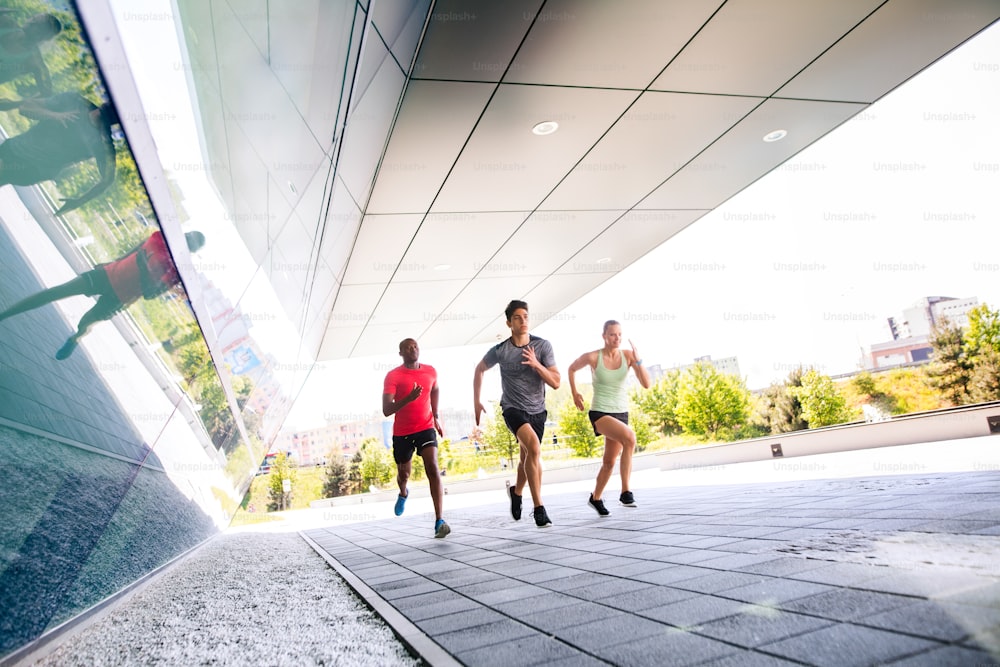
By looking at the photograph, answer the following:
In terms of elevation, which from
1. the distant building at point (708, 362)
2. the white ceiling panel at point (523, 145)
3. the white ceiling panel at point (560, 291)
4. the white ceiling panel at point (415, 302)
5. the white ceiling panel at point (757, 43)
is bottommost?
the white ceiling panel at point (415, 302)

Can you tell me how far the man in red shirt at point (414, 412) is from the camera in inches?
205

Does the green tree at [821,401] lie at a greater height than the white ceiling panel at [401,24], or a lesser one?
lesser

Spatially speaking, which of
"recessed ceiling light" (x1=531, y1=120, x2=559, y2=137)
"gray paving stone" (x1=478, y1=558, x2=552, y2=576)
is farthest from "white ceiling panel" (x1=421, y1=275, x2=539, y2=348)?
"gray paving stone" (x1=478, y1=558, x2=552, y2=576)

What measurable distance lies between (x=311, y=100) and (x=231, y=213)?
0.89m

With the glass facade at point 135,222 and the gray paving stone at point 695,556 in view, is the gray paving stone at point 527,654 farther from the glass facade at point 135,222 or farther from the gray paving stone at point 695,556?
the glass facade at point 135,222

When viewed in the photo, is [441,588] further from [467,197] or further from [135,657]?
[467,197]

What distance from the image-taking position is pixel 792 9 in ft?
13.5

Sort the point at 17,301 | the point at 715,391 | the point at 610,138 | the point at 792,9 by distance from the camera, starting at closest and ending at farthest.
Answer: the point at 17,301 < the point at 792,9 < the point at 610,138 < the point at 715,391

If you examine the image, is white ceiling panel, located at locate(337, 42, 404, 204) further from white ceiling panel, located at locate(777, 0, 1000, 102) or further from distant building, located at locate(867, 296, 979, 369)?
distant building, located at locate(867, 296, 979, 369)

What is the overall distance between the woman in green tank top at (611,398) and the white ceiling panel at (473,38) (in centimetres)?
267

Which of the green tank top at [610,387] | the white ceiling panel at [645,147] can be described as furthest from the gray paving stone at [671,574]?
the white ceiling panel at [645,147]

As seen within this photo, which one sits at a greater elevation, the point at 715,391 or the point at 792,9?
the point at 792,9

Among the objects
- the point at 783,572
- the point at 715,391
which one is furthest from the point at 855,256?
the point at 783,572

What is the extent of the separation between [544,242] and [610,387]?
3.12 meters
